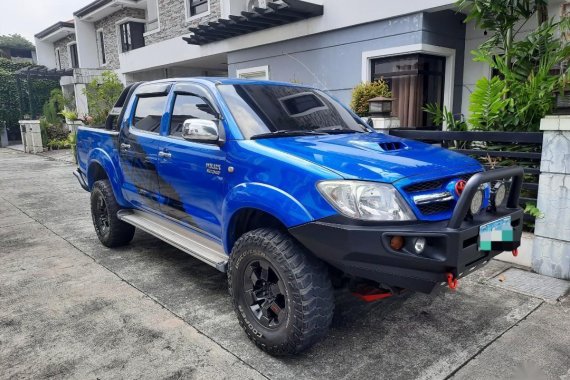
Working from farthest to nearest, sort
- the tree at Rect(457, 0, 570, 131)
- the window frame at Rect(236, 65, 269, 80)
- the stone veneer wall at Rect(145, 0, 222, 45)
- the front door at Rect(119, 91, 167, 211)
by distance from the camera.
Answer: the stone veneer wall at Rect(145, 0, 222, 45), the window frame at Rect(236, 65, 269, 80), the tree at Rect(457, 0, 570, 131), the front door at Rect(119, 91, 167, 211)

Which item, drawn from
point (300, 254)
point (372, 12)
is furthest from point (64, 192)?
point (300, 254)

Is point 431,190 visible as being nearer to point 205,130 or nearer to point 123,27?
point 205,130

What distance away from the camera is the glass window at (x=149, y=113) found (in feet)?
13.0

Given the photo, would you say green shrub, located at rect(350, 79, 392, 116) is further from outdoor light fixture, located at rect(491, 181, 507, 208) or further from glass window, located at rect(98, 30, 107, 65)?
glass window, located at rect(98, 30, 107, 65)

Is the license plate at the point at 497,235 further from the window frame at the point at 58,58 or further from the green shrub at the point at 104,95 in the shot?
the window frame at the point at 58,58

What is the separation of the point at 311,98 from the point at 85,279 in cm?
279

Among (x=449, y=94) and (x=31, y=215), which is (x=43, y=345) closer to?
(x=31, y=215)

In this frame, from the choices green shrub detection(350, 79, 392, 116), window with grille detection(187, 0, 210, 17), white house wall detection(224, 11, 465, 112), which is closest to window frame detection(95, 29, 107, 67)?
window with grille detection(187, 0, 210, 17)

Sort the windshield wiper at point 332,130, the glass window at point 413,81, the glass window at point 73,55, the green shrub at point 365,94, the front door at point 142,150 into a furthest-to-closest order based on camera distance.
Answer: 1. the glass window at point 73,55
2. the glass window at point 413,81
3. the green shrub at point 365,94
4. the front door at point 142,150
5. the windshield wiper at point 332,130

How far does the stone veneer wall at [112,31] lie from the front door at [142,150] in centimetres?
1688

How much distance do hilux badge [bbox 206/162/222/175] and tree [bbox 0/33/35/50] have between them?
151 ft

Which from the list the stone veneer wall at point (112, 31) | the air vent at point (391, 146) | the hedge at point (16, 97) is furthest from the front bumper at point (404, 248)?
the hedge at point (16, 97)

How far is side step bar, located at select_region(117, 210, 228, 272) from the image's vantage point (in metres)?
3.20

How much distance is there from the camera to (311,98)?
3.76 metres
